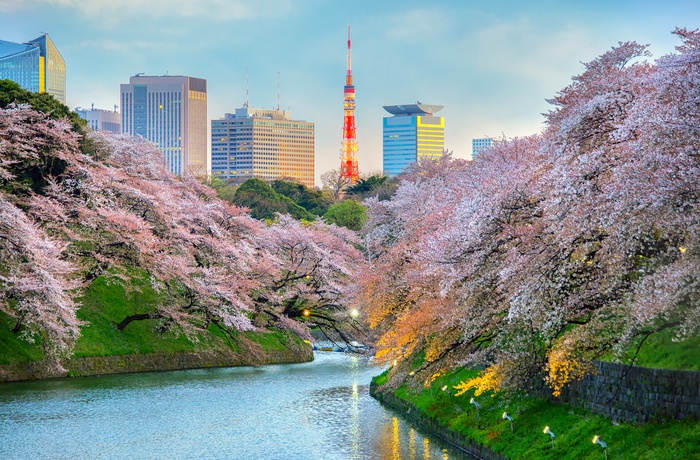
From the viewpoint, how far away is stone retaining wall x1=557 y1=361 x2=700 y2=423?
59.4ft

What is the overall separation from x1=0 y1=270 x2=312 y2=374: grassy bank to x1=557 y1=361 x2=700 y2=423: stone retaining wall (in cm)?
2781

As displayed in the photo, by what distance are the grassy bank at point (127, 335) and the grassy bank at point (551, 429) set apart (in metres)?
20.0

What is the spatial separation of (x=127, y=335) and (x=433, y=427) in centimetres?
2376

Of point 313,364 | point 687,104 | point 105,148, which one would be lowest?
point 313,364

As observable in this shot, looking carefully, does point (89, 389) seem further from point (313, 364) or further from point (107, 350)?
point (313, 364)

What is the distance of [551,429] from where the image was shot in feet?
72.9

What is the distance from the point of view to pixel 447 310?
26.7 meters

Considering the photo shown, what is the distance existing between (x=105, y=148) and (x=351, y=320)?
58.1 ft

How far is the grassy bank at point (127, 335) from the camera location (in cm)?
4394

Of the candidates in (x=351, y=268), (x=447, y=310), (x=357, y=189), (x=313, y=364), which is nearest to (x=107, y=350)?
(x=313, y=364)

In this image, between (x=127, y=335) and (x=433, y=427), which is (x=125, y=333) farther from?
(x=433, y=427)

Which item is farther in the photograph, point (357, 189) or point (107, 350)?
point (357, 189)

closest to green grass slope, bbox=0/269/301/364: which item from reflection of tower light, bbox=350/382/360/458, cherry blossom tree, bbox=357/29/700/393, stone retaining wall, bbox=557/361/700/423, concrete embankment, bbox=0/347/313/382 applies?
concrete embankment, bbox=0/347/313/382

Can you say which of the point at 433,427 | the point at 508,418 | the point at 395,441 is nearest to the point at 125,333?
the point at 433,427
